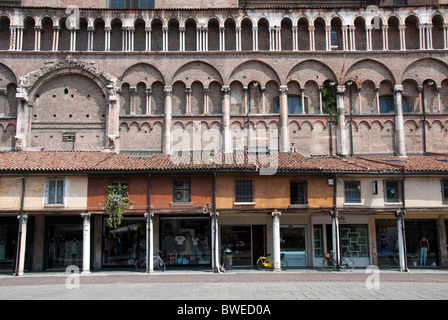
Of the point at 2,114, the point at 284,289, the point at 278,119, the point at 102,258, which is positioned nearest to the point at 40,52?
the point at 2,114

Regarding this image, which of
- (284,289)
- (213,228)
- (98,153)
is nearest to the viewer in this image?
(284,289)

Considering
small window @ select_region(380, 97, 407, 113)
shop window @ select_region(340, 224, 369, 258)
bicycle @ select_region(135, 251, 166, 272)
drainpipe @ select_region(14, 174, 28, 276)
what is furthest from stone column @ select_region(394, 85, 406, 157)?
drainpipe @ select_region(14, 174, 28, 276)

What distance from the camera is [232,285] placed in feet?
62.1

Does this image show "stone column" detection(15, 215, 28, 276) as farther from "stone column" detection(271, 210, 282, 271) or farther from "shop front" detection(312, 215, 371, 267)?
"shop front" detection(312, 215, 371, 267)

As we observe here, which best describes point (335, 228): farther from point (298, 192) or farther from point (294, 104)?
point (294, 104)

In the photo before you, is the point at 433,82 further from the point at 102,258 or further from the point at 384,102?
the point at 102,258

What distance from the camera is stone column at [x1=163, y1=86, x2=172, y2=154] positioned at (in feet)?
106

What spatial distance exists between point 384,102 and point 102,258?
25274 mm

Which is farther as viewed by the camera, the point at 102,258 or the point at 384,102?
the point at 384,102

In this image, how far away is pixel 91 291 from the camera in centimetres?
1733

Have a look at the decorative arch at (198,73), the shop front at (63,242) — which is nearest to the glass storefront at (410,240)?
the decorative arch at (198,73)

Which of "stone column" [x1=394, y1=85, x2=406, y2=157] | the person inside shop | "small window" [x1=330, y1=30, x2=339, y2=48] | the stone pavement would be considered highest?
"small window" [x1=330, y1=30, x2=339, y2=48]

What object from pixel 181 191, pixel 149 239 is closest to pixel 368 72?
pixel 181 191

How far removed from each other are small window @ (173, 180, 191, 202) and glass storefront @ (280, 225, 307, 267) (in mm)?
6787
